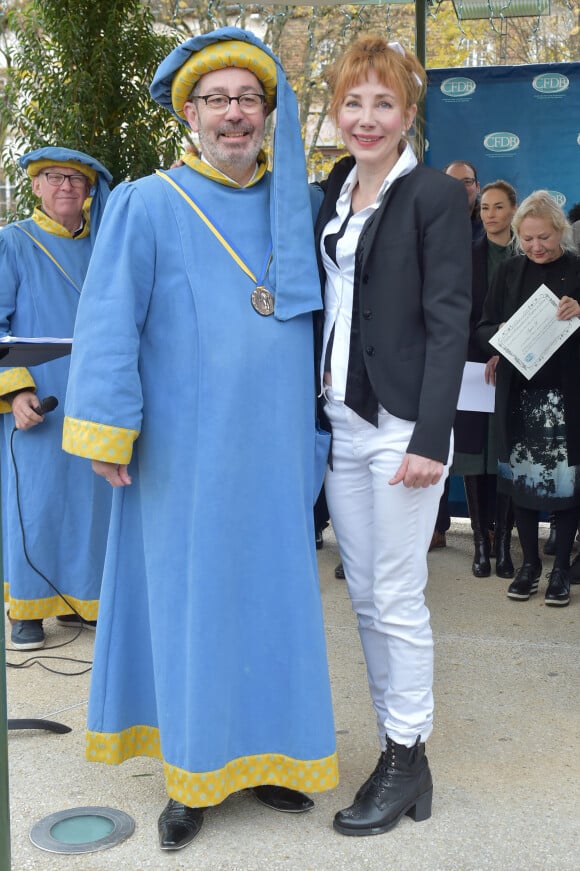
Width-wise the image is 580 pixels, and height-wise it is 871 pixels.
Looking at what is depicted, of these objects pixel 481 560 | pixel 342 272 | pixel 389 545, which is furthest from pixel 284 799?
pixel 481 560

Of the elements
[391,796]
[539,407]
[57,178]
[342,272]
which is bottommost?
[391,796]

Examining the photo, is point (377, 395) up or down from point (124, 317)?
down

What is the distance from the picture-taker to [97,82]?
5496 millimetres

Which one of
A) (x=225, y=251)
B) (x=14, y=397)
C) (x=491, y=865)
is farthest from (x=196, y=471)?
(x=14, y=397)

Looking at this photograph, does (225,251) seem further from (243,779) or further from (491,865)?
(491,865)

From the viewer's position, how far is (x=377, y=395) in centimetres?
304

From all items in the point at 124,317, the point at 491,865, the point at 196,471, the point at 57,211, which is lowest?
the point at 491,865

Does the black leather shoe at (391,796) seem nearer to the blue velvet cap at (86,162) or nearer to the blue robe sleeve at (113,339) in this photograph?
the blue robe sleeve at (113,339)

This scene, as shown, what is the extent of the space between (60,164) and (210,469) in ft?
7.82

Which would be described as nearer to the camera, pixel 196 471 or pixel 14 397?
pixel 196 471

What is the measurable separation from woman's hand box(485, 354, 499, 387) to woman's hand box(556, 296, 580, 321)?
0.55 metres

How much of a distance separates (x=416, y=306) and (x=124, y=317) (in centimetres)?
79

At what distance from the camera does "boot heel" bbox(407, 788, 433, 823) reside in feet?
10.7

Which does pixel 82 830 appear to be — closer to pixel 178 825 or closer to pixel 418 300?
pixel 178 825
